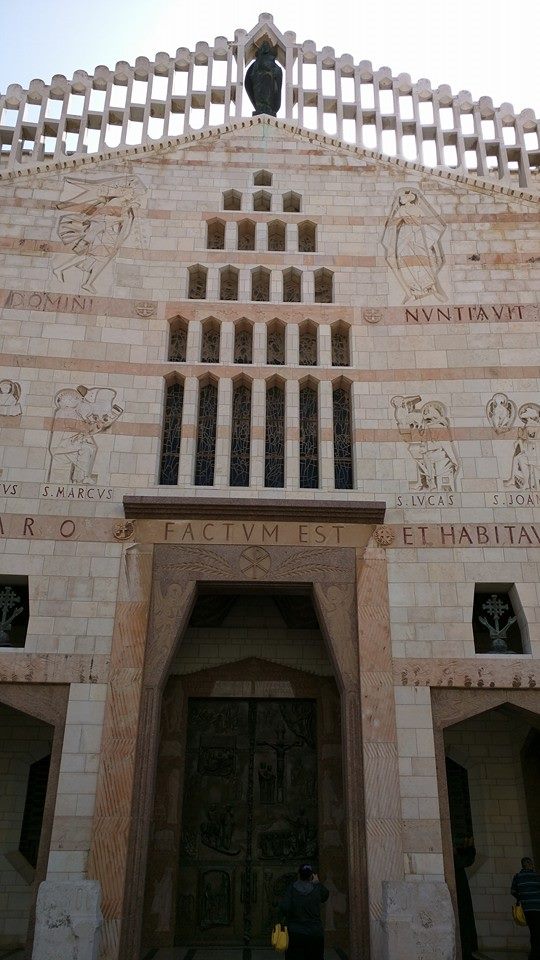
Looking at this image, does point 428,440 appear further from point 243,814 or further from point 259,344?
point 243,814

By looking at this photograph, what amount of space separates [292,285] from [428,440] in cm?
445

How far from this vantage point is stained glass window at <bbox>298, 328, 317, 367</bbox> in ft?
49.3

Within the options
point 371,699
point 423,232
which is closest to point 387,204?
point 423,232

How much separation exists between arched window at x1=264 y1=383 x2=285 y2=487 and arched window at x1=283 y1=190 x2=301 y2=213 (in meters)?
4.28

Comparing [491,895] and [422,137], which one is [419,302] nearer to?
[422,137]

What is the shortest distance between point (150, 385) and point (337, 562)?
4651 mm

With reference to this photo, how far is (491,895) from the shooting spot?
42.9 feet

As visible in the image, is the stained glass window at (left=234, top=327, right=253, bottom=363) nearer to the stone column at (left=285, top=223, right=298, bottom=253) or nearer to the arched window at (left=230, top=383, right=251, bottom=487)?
the arched window at (left=230, top=383, right=251, bottom=487)

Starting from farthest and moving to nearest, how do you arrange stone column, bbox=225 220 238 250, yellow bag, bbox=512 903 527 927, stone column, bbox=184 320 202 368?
stone column, bbox=225 220 238 250
stone column, bbox=184 320 202 368
yellow bag, bbox=512 903 527 927

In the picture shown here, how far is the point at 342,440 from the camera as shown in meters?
14.1

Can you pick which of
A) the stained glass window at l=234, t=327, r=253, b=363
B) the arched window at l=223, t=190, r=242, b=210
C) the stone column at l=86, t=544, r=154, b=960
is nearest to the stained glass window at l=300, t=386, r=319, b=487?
the stained glass window at l=234, t=327, r=253, b=363

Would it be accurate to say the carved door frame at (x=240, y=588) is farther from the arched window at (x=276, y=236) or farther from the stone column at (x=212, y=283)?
the arched window at (x=276, y=236)

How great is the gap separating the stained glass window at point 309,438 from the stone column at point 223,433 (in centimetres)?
134

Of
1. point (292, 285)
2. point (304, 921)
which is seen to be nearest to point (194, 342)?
point (292, 285)
